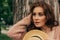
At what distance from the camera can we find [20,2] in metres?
1.97

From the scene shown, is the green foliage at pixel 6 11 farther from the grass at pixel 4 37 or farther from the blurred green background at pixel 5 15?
the grass at pixel 4 37

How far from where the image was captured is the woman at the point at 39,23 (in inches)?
76.0

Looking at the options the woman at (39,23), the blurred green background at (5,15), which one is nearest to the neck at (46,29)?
the woman at (39,23)

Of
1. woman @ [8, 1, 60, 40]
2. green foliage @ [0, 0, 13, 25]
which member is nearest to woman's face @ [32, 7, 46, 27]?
woman @ [8, 1, 60, 40]

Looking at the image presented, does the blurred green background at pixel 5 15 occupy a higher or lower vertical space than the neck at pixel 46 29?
higher

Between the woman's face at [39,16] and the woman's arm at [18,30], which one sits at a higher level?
the woman's face at [39,16]

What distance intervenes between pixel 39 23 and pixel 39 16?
0.07 metres

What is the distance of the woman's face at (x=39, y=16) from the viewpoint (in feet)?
6.32

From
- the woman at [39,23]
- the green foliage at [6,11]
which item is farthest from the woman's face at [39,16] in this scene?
the green foliage at [6,11]

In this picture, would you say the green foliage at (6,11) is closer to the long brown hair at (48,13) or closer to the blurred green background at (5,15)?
the blurred green background at (5,15)

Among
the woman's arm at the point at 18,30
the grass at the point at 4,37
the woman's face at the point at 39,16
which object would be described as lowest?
the grass at the point at 4,37

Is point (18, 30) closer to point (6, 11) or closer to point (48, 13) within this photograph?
Answer: point (6, 11)

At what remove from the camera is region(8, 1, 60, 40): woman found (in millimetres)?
1930

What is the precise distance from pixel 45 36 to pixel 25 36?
0.18m
